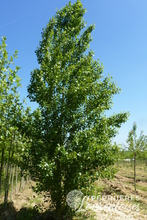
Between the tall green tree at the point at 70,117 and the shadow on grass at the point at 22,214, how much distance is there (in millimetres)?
2040

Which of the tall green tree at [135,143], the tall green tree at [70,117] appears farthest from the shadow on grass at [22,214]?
the tall green tree at [135,143]

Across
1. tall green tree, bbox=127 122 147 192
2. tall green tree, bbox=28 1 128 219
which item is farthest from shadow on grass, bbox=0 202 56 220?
tall green tree, bbox=127 122 147 192

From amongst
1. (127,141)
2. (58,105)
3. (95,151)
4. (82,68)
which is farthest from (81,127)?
(127,141)

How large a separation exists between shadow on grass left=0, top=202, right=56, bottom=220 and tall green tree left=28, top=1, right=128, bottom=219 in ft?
6.69

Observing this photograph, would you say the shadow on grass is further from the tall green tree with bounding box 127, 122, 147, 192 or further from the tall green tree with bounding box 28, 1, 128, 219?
the tall green tree with bounding box 127, 122, 147, 192

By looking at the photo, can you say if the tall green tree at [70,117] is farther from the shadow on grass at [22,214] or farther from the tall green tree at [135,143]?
the tall green tree at [135,143]

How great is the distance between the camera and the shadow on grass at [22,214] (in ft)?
40.2

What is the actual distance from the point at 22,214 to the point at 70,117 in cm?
750

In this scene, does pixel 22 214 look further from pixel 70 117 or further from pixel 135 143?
pixel 135 143

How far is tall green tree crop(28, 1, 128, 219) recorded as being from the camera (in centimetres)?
913

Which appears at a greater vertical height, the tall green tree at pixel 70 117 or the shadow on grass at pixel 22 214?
the tall green tree at pixel 70 117

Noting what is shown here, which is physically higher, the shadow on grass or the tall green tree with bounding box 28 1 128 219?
the tall green tree with bounding box 28 1 128 219

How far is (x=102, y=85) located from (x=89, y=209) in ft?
26.7

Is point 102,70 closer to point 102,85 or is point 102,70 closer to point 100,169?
point 102,85
